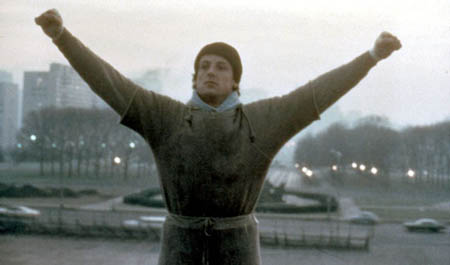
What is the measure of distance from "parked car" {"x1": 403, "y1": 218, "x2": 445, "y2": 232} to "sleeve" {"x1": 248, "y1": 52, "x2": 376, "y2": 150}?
1807 mm

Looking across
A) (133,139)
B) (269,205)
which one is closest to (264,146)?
(133,139)

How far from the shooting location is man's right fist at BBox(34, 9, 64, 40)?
0.63m

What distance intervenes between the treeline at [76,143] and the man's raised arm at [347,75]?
2.98 metres

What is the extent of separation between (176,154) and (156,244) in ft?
5.25

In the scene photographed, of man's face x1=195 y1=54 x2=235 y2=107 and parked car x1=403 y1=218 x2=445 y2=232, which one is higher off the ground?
man's face x1=195 y1=54 x2=235 y2=107

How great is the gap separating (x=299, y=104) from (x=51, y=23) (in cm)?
41

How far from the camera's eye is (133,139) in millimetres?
4086

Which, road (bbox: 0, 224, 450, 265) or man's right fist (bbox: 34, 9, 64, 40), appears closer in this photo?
man's right fist (bbox: 34, 9, 64, 40)

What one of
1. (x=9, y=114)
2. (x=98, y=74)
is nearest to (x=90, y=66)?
(x=98, y=74)

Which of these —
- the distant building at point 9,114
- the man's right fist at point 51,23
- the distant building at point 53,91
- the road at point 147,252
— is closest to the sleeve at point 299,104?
the man's right fist at point 51,23

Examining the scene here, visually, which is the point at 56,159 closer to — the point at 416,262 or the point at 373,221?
the point at 373,221

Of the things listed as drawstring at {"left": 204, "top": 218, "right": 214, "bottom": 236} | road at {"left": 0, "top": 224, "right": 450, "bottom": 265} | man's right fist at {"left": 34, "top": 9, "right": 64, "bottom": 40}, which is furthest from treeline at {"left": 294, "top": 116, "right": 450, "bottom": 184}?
man's right fist at {"left": 34, "top": 9, "right": 64, "bottom": 40}

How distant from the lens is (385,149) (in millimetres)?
5699

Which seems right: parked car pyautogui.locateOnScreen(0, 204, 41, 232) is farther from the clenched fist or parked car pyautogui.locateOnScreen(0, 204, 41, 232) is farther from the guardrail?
the clenched fist
